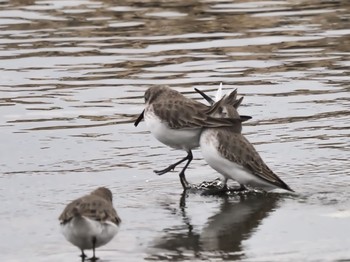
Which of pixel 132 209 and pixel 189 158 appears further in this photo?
pixel 189 158

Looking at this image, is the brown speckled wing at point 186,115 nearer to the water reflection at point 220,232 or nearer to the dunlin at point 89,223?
the water reflection at point 220,232

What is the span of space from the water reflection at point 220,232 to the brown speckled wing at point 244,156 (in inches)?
9.5

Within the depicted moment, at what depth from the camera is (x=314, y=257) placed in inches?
349

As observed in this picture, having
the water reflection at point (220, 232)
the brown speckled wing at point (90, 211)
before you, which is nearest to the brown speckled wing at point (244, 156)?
the water reflection at point (220, 232)

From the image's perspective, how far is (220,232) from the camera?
9.71 metres

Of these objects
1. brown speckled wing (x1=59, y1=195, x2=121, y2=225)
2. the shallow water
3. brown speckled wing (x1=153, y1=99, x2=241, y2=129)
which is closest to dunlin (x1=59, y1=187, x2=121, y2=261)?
brown speckled wing (x1=59, y1=195, x2=121, y2=225)

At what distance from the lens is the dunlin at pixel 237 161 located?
10.7 meters

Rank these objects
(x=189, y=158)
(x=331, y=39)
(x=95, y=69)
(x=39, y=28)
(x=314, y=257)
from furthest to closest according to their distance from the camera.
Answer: (x=39, y=28)
(x=331, y=39)
(x=95, y=69)
(x=189, y=158)
(x=314, y=257)

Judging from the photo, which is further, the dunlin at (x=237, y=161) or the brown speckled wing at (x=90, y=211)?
the dunlin at (x=237, y=161)

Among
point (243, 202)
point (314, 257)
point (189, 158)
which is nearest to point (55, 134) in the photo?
point (189, 158)

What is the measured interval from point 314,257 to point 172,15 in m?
13.1

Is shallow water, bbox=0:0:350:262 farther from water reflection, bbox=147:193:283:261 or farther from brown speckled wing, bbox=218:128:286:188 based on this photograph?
brown speckled wing, bbox=218:128:286:188

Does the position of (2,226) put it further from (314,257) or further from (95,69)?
(95,69)

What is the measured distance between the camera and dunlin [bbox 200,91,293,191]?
10734mm
